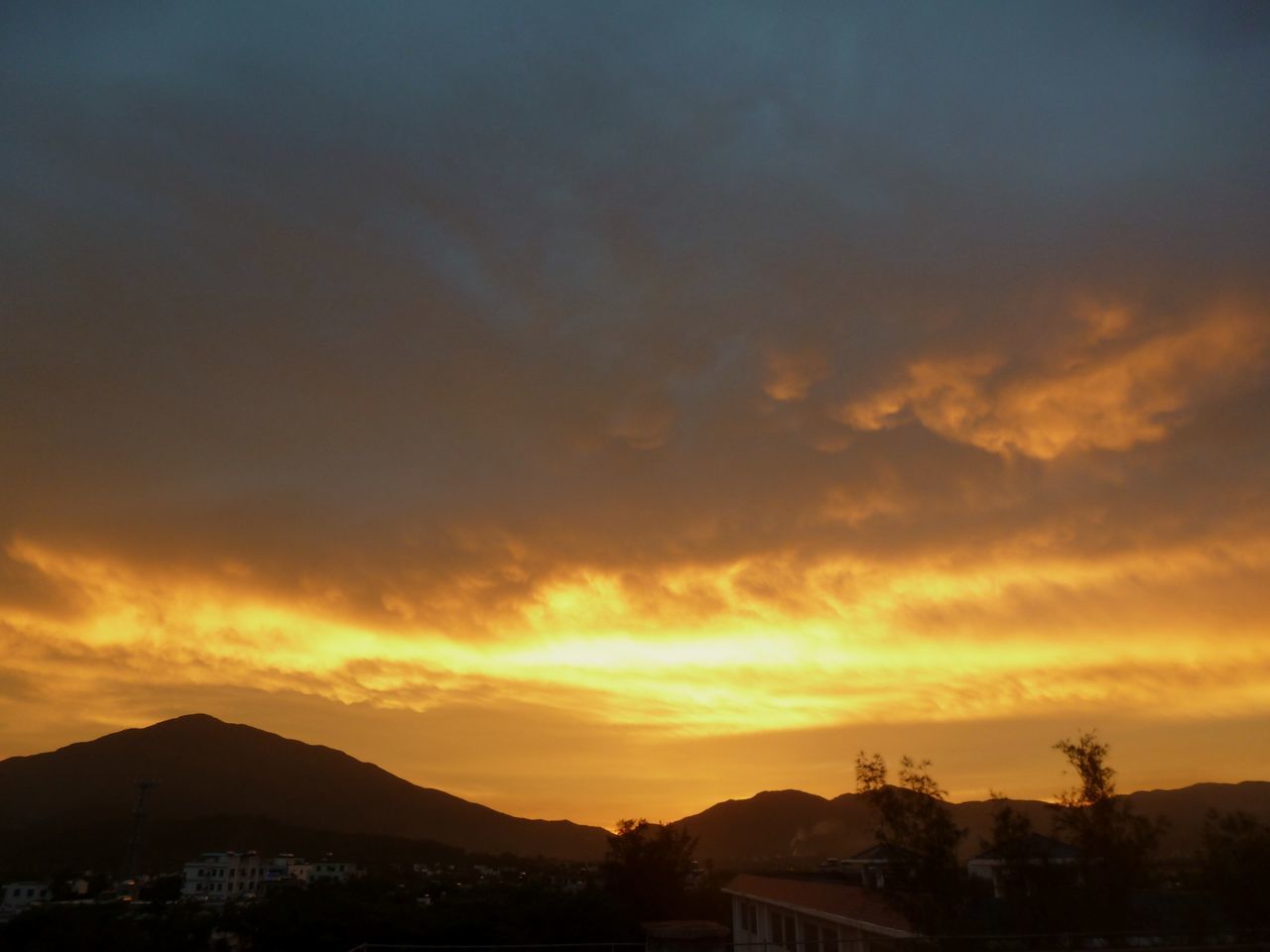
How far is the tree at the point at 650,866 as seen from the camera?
40094 mm

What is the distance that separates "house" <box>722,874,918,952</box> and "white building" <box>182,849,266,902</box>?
68090mm

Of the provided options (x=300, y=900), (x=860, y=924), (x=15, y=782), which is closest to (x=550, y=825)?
(x=15, y=782)

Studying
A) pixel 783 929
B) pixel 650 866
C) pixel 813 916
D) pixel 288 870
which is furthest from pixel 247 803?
pixel 813 916

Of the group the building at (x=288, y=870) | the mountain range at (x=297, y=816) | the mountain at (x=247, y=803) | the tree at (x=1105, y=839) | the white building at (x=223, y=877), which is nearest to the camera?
the tree at (x=1105, y=839)

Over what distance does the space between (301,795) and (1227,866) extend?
201 m

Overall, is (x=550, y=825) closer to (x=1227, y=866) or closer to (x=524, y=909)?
(x=524, y=909)

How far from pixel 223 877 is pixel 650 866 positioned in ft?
213

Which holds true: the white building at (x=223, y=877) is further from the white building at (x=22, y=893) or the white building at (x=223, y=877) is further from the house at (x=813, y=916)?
the house at (x=813, y=916)

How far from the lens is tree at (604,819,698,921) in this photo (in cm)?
4009

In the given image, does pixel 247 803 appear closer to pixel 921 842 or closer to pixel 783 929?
pixel 783 929

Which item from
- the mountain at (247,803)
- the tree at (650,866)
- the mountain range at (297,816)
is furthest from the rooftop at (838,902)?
the mountain at (247,803)

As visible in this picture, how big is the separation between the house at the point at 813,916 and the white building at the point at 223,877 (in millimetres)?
68090

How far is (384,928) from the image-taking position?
1253 inches

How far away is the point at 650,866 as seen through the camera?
41.6 metres
